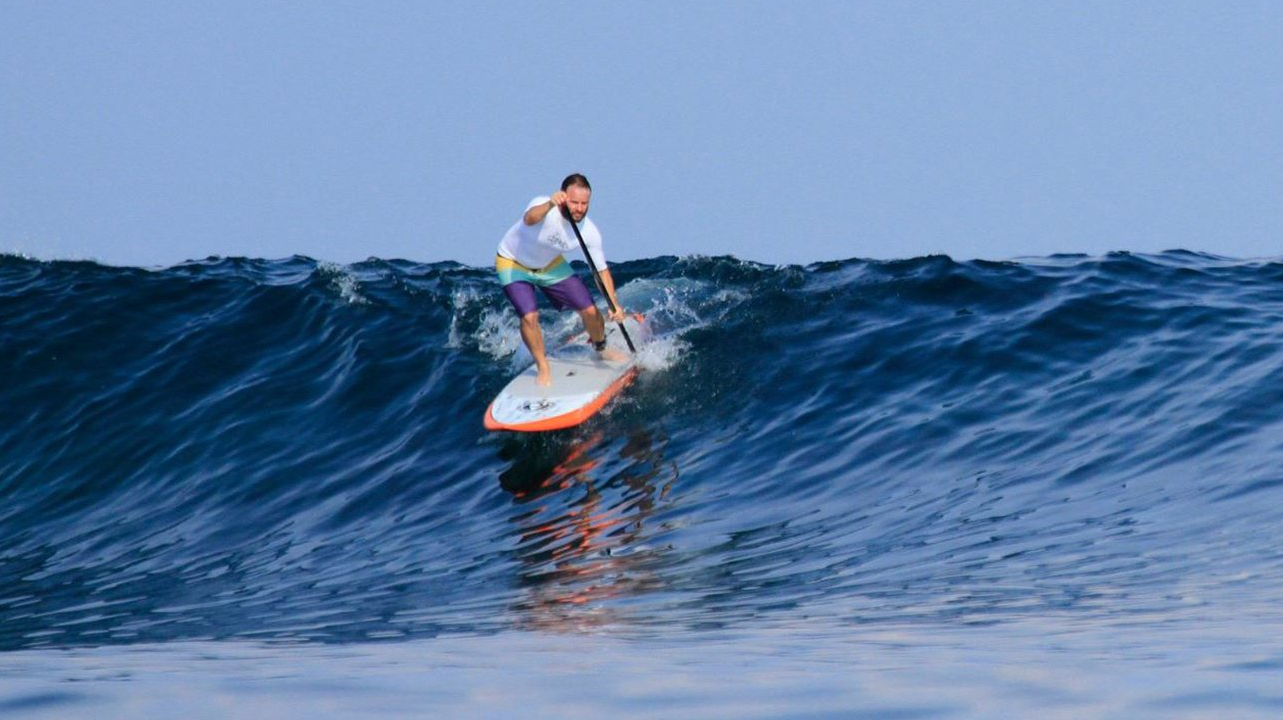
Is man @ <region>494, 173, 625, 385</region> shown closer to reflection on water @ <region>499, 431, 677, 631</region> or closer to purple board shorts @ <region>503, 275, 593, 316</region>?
→ purple board shorts @ <region>503, 275, 593, 316</region>

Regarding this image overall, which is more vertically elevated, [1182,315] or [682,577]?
[1182,315]

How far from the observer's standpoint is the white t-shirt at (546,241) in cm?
1172

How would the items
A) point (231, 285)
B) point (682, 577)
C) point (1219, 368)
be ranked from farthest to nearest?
point (231, 285)
point (1219, 368)
point (682, 577)

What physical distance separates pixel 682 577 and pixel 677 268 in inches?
339

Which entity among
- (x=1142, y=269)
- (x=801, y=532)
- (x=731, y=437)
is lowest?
(x=801, y=532)

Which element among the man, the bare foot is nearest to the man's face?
the man

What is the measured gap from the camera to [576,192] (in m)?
11.3

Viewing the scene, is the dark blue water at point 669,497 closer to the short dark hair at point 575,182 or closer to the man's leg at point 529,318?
the man's leg at point 529,318

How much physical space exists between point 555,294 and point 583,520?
10.1 feet

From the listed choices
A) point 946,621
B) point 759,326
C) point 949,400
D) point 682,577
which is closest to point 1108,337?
point 949,400

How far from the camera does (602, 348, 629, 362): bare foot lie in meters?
12.9

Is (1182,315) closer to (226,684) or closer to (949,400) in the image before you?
(949,400)

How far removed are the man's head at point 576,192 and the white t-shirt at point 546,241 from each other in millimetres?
297

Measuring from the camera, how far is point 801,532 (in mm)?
8797
